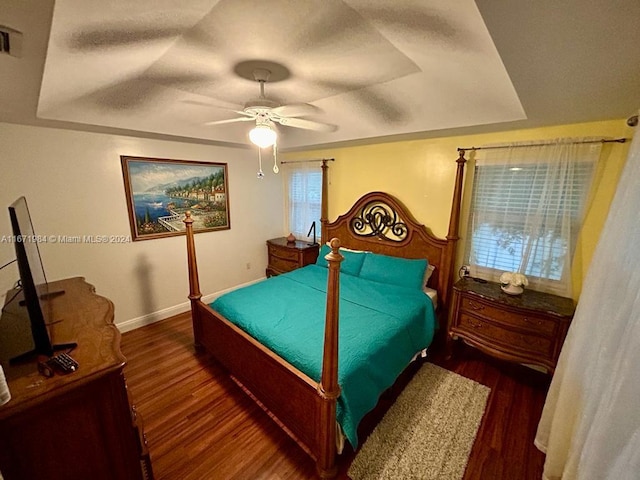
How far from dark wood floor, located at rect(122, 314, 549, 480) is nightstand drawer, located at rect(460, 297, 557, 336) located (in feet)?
1.99

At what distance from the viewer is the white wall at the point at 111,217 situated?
225cm

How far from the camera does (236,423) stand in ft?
6.06

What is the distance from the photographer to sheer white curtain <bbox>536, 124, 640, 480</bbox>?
79cm

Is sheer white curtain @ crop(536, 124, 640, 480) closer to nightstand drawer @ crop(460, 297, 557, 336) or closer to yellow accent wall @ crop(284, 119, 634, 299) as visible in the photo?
nightstand drawer @ crop(460, 297, 557, 336)

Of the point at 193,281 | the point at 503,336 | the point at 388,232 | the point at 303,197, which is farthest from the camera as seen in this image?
the point at 303,197

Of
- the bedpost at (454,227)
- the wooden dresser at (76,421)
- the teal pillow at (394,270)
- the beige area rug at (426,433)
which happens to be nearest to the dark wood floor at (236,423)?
the beige area rug at (426,433)

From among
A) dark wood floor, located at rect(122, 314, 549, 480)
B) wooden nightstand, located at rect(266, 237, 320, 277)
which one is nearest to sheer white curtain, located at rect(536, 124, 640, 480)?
dark wood floor, located at rect(122, 314, 549, 480)

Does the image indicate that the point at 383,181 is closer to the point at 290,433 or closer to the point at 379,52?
the point at 379,52

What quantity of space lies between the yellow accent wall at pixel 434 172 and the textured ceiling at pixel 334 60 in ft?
0.71

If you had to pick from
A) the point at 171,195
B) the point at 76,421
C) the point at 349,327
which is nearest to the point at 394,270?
the point at 349,327

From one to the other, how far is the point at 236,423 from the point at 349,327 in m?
1.09

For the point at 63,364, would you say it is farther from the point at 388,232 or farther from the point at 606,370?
the point at 388,232

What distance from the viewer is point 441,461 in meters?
1.57

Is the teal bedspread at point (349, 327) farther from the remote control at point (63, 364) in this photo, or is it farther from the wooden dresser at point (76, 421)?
the remote control at point (63, 364)
